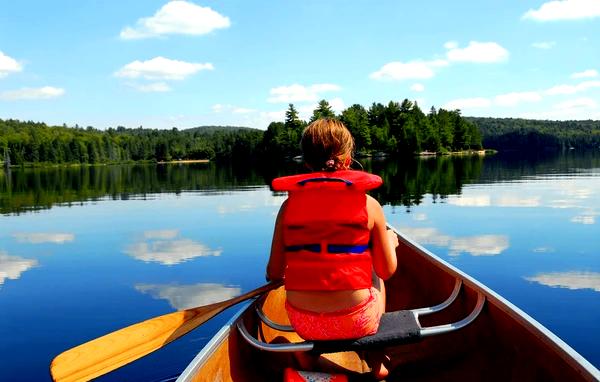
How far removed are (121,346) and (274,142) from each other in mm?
106358

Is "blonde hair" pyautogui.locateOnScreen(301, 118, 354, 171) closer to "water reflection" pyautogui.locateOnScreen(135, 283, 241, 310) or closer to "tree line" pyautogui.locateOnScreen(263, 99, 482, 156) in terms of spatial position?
"water reflection" pyautogui.locateOnScreen(135, 283, 241, 310)

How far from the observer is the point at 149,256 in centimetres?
1275

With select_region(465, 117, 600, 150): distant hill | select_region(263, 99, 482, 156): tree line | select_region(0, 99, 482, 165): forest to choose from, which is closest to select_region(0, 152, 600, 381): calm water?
select_region(0, 99, 482, 165): forest

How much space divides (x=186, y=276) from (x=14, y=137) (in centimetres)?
14920

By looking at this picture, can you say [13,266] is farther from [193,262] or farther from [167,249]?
[193,262]

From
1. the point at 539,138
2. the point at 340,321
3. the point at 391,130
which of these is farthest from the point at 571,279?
the point at 539,138

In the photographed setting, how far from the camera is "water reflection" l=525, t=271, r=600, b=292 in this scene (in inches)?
→ 350

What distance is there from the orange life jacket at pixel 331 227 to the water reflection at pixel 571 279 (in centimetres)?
709

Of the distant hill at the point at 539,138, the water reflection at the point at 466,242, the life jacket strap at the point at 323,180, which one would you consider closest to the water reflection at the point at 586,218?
the water reflection at the point at 466,242

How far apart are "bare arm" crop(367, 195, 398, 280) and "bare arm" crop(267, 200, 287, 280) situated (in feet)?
1.79

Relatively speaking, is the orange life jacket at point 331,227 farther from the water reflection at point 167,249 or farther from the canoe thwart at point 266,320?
the water reflection at point 167,249

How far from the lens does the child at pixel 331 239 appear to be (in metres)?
3.10

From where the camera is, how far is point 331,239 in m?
3.11

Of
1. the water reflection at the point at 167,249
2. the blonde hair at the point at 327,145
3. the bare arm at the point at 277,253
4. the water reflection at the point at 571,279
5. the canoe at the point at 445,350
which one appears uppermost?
the blonde hair at the point at 327,145
